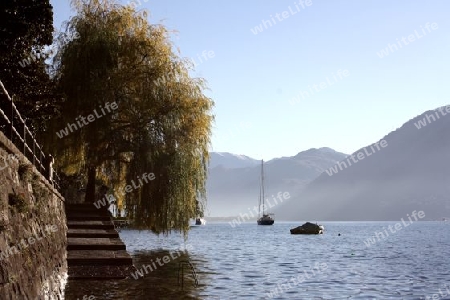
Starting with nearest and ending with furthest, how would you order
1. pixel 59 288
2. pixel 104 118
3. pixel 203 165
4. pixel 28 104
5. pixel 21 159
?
1. pixel 21 159
2. pixel 59 288
3. pixel 28 104
4. pixel 104 118
5. pixel 203 165

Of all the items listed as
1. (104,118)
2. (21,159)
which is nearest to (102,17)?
(104,118)

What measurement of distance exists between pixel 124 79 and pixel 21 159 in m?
17.2

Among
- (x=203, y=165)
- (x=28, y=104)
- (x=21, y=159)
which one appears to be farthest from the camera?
(x=203, y=165)

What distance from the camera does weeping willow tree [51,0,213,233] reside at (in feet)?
87.7

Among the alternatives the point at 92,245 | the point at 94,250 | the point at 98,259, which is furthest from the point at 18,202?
the point at 92,245

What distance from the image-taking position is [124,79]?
89.9ft

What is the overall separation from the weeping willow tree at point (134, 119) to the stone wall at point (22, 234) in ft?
43.5

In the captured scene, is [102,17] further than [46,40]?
Yes

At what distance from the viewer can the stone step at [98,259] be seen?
61.7 ft

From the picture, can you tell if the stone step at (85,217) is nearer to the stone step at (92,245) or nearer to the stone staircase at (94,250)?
the stone staircase at (94,250)

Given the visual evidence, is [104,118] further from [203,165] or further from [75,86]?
[203,165]

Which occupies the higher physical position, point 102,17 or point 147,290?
point 102,17

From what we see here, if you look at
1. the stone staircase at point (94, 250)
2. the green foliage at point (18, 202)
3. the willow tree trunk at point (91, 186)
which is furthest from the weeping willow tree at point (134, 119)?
the green foliage at point (18, 202)

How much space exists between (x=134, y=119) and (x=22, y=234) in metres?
A: 18.2
